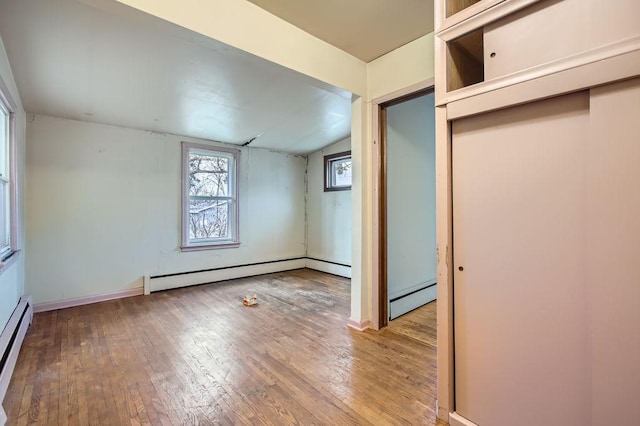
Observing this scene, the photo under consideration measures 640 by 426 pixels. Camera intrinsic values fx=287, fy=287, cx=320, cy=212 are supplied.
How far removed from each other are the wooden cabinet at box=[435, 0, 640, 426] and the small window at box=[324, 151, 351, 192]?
3153mm

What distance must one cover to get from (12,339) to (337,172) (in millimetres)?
4088

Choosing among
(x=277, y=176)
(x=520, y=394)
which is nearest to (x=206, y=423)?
(x=520, y=394)

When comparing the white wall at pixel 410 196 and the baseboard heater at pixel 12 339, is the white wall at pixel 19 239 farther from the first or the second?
the white wall at pixel 410 196

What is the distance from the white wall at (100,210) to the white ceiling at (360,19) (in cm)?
270

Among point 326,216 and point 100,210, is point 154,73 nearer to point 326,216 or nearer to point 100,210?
point 100,210

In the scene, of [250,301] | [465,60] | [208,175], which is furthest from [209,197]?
[465,60]

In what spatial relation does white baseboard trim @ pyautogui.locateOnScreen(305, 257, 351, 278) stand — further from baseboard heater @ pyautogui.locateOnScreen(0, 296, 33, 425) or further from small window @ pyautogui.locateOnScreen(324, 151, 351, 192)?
baseboard heater @ pyautogui.locateOnScreen(0, 296, 33, 425)

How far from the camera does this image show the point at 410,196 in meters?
3.10

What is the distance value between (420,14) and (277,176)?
11.4 ft

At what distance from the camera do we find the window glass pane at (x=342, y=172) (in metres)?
4.64

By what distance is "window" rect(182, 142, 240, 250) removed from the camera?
4055mm

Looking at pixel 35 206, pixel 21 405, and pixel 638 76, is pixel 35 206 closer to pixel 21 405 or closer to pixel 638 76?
pixel 21 405

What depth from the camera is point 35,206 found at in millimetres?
3049

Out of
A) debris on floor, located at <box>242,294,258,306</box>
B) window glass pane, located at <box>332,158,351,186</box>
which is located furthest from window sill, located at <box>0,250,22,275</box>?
window glass pane, located at <box>332,158,351,186</box>
